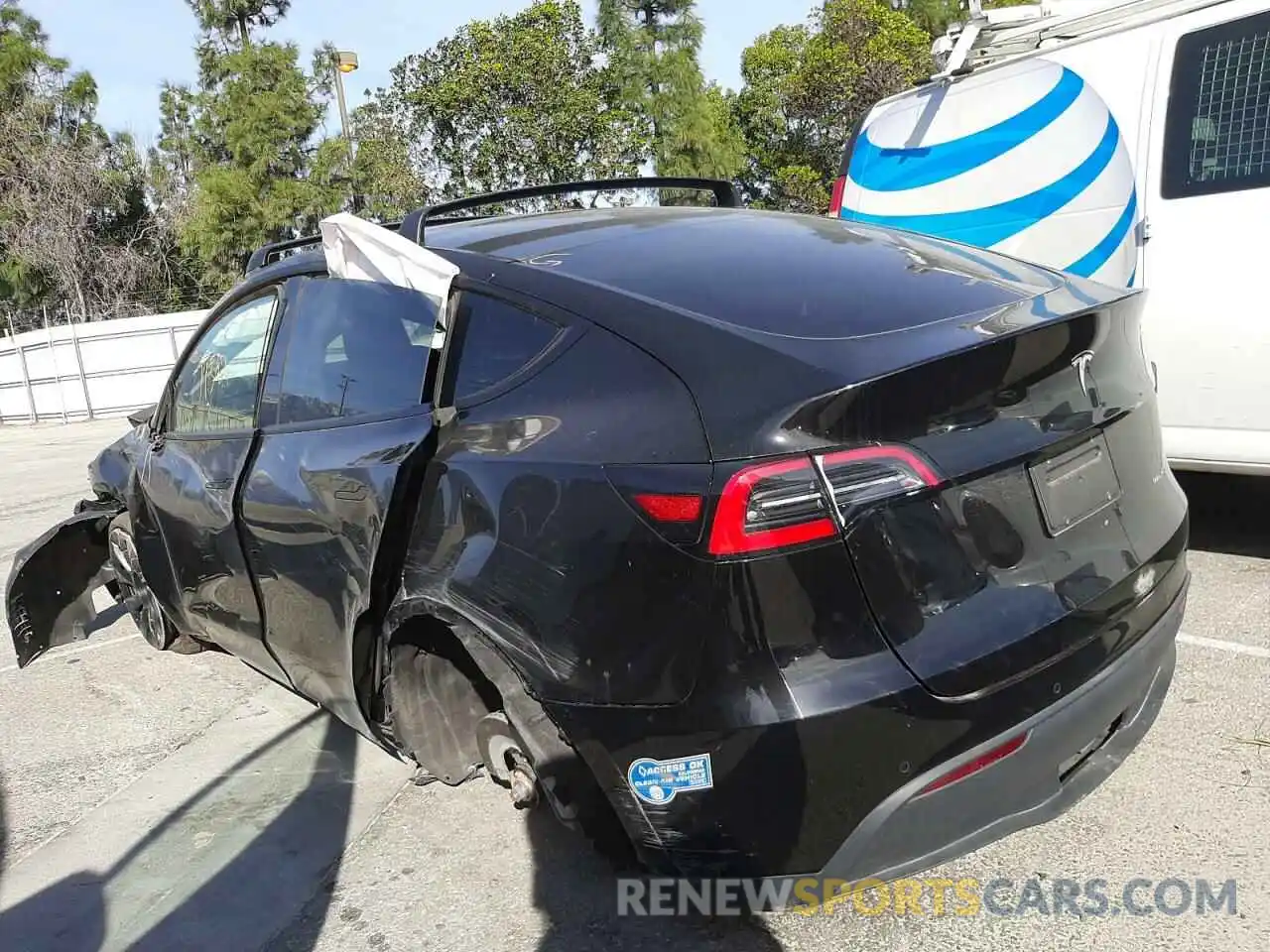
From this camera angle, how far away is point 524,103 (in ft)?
96.1

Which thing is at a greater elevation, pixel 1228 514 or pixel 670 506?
pixel 670 506

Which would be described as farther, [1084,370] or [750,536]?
[1084,370]

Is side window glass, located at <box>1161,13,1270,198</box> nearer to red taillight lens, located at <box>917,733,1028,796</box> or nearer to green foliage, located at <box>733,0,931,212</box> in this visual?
red taillight lens, located at <box>917,733,1028,796</box>

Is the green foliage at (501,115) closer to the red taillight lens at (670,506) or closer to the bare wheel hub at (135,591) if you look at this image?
the bare wheel hub at (135,591)

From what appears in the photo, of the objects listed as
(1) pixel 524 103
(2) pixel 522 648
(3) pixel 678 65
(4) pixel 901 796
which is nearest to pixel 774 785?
(4) pixel 901 796

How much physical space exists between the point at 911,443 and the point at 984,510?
0.73ft

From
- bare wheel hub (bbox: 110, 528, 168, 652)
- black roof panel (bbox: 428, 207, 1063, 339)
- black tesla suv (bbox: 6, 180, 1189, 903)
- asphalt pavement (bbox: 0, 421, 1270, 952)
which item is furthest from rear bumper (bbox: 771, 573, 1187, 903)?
bare wheel hub (bbox: 110, 528, 168, 652)

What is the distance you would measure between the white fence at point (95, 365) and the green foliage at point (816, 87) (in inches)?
679

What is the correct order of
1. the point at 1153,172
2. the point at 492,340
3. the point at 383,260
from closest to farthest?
the point at 492,340 → the point at 383,260 → the point at 1153,172

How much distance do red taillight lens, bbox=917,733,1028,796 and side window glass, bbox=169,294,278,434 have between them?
Result: 243 cm

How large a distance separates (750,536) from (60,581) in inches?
159

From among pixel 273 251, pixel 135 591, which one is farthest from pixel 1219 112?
pixel 135 591

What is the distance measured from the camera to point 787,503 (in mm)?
1907

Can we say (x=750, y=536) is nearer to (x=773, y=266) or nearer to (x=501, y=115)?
(x=773, y=266)
